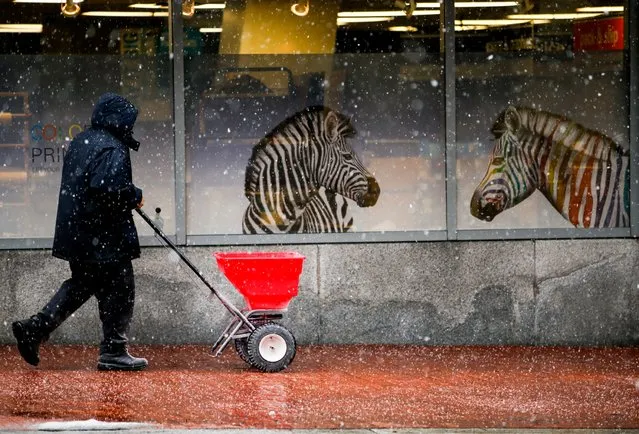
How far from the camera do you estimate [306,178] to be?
12219mm

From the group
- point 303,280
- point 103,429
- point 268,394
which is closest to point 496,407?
point 268,394

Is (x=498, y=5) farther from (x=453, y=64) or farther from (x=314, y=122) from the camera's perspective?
(x=314, y=122)

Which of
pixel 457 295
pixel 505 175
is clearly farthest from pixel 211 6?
pixel 457 295

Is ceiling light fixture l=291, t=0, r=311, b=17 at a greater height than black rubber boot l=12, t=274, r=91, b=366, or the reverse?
ceiling light fixture l=291, t=0, r=311, b=17

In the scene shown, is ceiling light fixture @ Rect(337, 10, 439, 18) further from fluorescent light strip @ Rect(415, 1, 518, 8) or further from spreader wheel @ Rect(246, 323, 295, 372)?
spreader wheel @ Rect(246, 323, 295, 372)

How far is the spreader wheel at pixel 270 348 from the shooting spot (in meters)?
10.1

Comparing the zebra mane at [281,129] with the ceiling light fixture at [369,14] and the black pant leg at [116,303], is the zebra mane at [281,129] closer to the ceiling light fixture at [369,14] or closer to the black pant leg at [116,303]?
the ceiling light fixture at [369,14]

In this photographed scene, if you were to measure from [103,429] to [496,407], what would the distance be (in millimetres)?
2648

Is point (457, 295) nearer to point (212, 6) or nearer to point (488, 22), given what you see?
point (488, 22)

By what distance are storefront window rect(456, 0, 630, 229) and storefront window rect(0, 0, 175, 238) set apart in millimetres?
2797

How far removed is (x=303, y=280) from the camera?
1199 cm

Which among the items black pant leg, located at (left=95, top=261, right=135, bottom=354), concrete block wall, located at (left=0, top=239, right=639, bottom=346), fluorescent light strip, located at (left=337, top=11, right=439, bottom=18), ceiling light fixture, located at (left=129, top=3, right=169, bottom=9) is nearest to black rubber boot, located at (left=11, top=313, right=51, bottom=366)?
black pant leg, located at (left=95, top=261, right=135, bottom=354)

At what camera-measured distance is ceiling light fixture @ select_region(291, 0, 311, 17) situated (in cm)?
1212

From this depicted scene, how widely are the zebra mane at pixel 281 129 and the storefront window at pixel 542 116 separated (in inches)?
46.9
